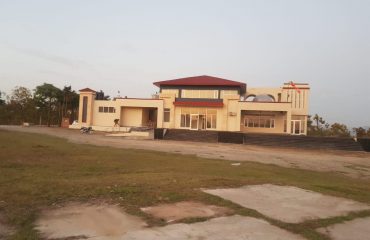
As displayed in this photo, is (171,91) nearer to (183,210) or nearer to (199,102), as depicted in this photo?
(199,102)

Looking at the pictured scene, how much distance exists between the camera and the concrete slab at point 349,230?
18.1ft

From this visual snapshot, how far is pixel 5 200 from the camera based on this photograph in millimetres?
6930

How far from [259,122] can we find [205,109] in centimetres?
759

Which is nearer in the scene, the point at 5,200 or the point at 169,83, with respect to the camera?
the point at 5,200

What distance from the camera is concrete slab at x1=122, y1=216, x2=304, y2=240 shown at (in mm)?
5092

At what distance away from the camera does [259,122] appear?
1960 inches

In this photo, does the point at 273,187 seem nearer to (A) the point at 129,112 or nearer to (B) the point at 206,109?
(B) the point at 206,109

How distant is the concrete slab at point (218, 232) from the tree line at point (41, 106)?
57.5 meters

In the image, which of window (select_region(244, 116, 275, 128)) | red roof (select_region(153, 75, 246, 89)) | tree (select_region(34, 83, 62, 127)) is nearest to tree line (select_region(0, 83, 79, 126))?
tree (select_region(34, 83, 62, 127))

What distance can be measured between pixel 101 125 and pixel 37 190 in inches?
1782

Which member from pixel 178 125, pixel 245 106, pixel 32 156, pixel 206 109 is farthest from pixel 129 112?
pixel 32 156

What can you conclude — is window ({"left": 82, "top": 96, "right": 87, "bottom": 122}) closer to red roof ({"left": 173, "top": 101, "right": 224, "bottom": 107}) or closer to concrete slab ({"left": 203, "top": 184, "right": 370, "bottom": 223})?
red roof ({"left": 173, "top": 101, "right": 224, "bottom": 107})

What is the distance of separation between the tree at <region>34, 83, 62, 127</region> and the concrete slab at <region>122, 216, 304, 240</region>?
58.6 meters

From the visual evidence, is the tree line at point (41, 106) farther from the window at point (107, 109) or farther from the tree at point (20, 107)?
the window at point (107, 109)
